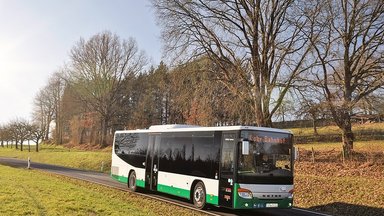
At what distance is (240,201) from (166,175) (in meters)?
4.92

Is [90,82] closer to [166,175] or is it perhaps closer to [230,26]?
[230,26]

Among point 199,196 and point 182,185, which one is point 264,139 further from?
point 182,185

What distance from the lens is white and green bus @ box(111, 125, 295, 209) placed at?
12680 millimetres

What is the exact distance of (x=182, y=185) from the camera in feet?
50.8

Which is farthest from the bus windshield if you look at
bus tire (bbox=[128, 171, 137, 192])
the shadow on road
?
bus tire (bbox=[128, 171, 137, 192])

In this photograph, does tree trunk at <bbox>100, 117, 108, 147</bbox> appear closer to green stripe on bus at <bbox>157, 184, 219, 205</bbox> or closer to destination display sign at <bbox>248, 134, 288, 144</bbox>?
green stripe on bus at <bbox>157, 184, 219, 205</bbox>

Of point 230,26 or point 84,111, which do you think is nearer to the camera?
point 230,26

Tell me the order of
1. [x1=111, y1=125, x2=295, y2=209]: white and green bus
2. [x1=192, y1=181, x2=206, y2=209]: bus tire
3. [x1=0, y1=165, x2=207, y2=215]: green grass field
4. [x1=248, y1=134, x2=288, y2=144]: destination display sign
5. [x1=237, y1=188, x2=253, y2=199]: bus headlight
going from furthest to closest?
[x1=192, y1=181, x2=206, y2=209]: bus tire
[x1=248, y1=134, x2=288, y2=144]: destination display sign
[x1=111, y1=125, x2=295, y2=209]: white and green bus
[x1=237, y1=188, x2=253, y2=199]: bus headlight
[x1=0, y1=165, x2=207, y2=215]: green grass field

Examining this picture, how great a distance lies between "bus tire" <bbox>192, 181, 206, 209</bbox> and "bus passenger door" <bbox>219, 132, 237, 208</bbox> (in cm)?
114

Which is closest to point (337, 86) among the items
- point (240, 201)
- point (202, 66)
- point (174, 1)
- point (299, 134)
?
point (202, 66)

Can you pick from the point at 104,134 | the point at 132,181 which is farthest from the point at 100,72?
the point at 132,181

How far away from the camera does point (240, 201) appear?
12.5m

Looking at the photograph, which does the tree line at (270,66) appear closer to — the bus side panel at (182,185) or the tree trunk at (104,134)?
the bus side panel at (182,185)

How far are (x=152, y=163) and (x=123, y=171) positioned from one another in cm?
343
